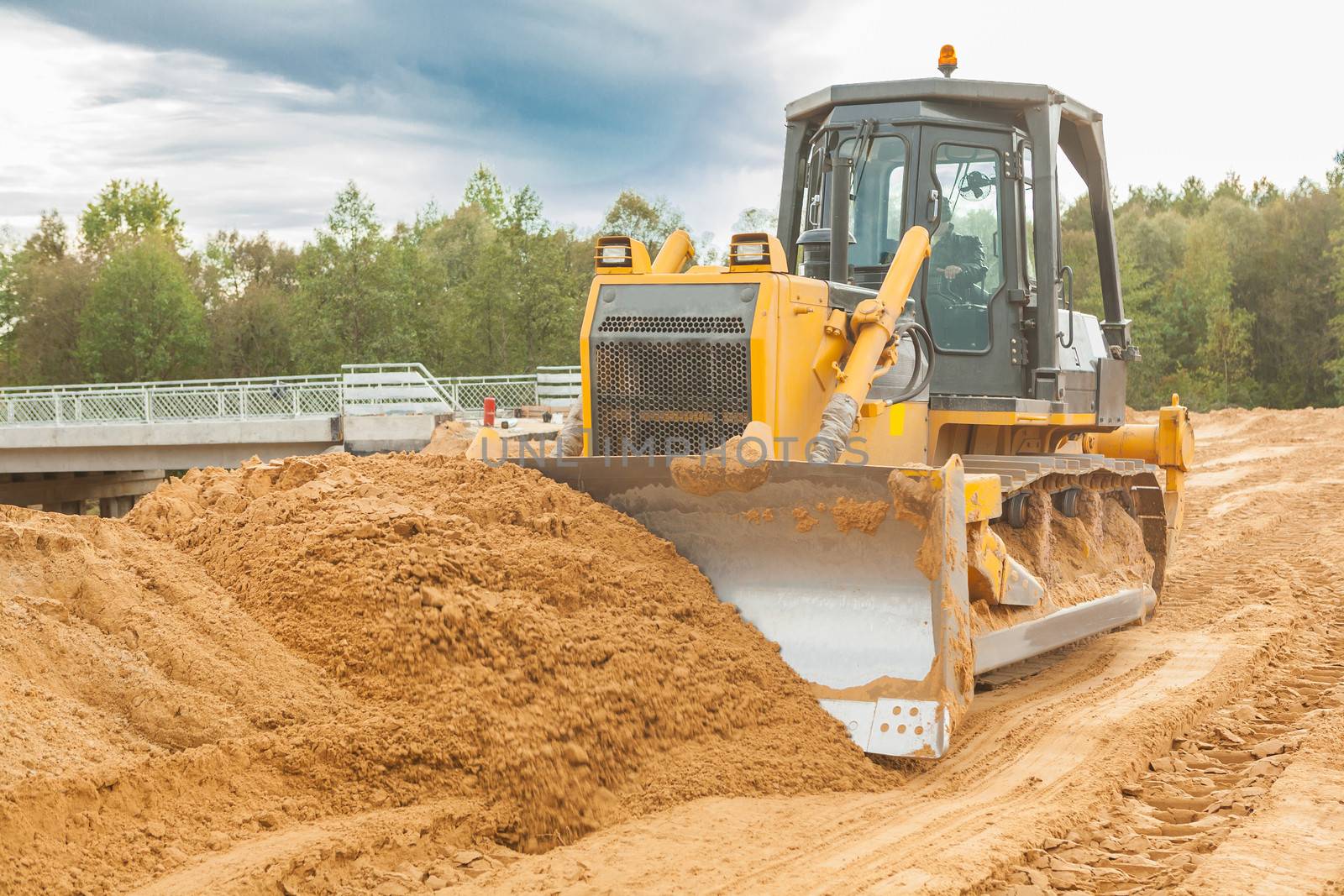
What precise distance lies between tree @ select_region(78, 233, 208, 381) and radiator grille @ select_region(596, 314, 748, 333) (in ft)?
142

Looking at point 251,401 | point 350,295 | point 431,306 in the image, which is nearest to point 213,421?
point 251,401

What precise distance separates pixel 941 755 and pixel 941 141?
11.1 ft

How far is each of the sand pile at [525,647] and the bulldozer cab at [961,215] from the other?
2.21m

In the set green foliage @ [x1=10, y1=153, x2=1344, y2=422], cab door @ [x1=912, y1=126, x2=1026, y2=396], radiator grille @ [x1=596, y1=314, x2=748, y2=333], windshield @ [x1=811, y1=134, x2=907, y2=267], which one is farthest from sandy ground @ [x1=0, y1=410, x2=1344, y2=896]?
green foliage @ [x1=10, y1=153, x2=1344, y2=422]

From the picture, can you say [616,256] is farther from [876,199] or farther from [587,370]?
[876,199]

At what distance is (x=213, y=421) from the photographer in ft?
78.9

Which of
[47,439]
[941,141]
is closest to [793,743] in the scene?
[941,141]

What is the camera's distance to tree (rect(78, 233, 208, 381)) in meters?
44.5

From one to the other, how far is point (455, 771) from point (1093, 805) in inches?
84.6

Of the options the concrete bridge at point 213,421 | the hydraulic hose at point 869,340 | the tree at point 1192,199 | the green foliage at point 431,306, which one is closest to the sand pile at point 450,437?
the concrete bridge at point 213,421

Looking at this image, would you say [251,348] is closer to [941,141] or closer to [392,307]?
[392,307]

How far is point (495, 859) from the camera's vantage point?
140 inches

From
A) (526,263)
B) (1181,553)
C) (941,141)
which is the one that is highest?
(526,263)

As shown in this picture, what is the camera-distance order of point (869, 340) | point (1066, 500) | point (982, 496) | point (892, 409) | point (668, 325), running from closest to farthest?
point (982, 496) < point (668, 325) < point (869, 340) < point (892, 409) < point (1066, 500)
